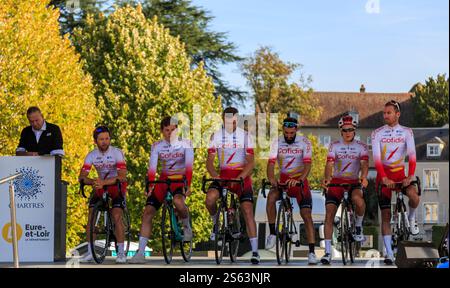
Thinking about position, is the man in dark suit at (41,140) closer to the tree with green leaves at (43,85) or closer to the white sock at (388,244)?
the white sock at (388,244)

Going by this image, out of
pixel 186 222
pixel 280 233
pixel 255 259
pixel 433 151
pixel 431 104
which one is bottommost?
pixel 255 259

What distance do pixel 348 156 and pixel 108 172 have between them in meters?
2.68

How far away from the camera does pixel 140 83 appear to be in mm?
40594

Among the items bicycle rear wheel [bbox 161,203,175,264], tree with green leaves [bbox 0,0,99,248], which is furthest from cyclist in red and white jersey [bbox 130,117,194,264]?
tree with green leaves [bbox 0,0,99,248]

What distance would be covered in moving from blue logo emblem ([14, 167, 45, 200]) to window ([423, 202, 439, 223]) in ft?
257

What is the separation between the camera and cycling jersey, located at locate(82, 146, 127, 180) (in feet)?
40.9

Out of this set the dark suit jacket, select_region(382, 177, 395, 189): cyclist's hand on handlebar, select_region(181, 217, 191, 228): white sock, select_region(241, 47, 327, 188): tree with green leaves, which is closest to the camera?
select_region(382, 177, 395, 189): cyclist's hand on handlebar

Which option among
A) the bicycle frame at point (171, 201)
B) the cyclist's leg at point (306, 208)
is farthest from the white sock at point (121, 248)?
the cyclist's leg at point (306, 208)

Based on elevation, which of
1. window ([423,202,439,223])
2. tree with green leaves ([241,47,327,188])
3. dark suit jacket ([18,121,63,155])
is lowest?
window ([423,202,439,223])

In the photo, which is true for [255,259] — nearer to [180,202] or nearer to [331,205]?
[180,202]

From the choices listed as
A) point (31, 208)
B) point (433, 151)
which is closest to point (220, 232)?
point (31, 208)

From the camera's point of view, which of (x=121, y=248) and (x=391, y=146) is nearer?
(x=391, y=146)

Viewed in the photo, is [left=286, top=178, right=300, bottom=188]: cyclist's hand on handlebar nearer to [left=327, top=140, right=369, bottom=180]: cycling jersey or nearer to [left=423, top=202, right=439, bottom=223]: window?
[left=327, top=140, right=369, bottom=180]: cycling jersey

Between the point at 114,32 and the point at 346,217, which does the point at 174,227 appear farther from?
the point at 114,32
